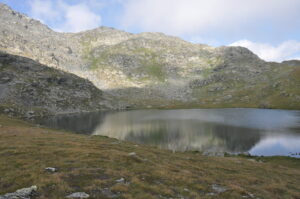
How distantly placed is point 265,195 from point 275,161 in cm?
3522

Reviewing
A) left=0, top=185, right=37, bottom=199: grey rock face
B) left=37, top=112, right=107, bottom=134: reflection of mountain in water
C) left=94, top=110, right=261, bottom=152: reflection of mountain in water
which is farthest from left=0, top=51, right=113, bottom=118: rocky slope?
left=0, top=185, right=37, bottom=199: grey rock face

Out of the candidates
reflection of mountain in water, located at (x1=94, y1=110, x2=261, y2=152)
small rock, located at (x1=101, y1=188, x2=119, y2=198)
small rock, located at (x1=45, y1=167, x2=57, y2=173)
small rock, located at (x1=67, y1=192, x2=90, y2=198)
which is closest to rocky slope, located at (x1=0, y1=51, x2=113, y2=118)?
reflection of mountain in water, located at (x1=94, y1=110, x2=261, y2=152)

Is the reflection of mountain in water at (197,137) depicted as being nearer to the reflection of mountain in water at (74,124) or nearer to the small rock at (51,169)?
the reflection of mountain in water at (74,124)

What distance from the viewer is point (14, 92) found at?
15362 centimetres

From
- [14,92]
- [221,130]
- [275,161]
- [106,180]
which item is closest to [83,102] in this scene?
[14,92]

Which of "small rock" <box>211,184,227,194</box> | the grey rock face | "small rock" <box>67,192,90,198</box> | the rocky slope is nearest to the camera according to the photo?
the grey rock face

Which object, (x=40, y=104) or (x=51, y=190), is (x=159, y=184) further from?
(x=40, y=104)

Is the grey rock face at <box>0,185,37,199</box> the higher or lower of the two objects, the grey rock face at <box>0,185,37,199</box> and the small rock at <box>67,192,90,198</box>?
the higher

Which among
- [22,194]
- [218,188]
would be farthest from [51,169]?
[218,188]

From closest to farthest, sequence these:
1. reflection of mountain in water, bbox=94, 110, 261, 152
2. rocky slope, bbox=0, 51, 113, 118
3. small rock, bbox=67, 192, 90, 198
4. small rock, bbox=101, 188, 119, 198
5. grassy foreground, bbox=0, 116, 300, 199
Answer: small rock, bbox=67, 192, 90, 198 → small rock, bbox=101, 188, 119, 198 → grassy foreground, bbox=0, 116, 300, 199 → reflection of mountain in water, bbox=94, 110, 261, 152 → rocky slope, bbox=0, 51, 113, 118

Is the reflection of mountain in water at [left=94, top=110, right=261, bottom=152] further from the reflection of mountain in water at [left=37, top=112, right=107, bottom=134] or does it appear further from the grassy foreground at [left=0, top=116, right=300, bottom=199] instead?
the grassy foreground at [left=0, top=116, right=300, bottom=199]

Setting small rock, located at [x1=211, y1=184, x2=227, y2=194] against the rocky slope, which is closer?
small rock, located at [x1=211, y1=184, x2=227, y2=194]

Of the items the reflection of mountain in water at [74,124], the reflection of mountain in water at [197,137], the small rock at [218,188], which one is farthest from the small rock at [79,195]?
the reflection of mountain in water at [74,124]

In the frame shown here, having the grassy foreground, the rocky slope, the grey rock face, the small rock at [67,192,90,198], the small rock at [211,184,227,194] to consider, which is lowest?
the small rock at [211,184,227,194]
